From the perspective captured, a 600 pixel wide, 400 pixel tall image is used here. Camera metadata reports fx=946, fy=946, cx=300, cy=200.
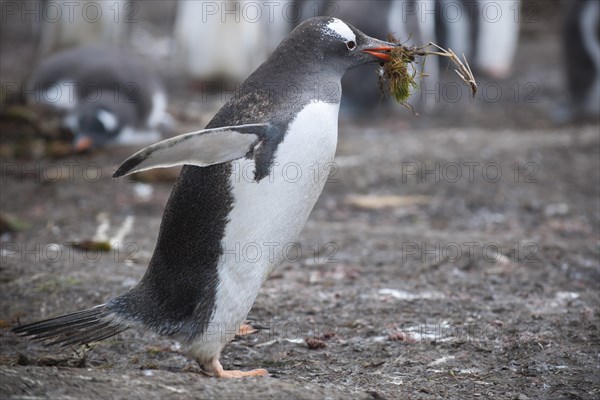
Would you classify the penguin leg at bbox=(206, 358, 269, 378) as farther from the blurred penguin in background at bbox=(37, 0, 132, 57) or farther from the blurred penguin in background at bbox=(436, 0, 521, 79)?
the blurred penguin in background at bbox=(436, 0, 521, 79)

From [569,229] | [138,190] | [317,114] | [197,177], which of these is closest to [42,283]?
[197,177]

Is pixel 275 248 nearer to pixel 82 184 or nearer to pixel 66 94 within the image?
pixel 82 184

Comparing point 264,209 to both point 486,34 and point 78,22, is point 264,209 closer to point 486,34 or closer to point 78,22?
point 78,22

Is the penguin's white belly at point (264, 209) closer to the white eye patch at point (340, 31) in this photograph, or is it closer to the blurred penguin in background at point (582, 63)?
the white eye patch at point (340, 31)

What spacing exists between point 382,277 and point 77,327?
171cm

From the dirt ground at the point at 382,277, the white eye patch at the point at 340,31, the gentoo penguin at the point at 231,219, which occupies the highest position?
the white eye patch at the point at 340,31

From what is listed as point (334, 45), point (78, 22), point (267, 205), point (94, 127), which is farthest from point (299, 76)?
point (78, 22)

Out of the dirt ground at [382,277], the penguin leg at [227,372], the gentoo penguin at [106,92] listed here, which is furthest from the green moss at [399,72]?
the gentoo penguin at [106,92]

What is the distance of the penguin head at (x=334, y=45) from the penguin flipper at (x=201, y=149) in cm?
38

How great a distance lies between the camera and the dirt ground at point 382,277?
3.05m

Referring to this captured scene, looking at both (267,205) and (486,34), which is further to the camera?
(486,34)

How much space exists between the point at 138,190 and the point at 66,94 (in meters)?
1.79

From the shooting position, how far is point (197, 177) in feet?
9.91

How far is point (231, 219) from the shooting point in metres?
2.99
